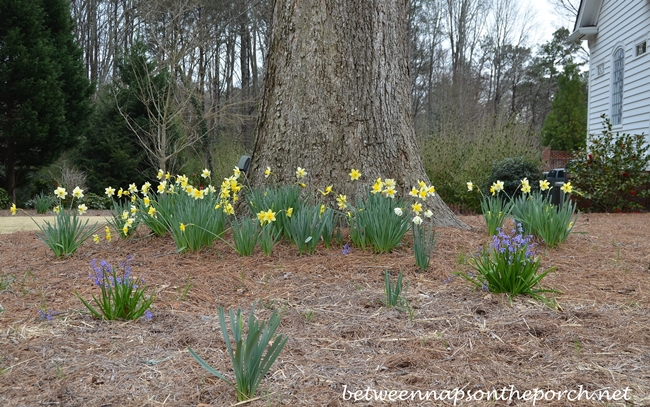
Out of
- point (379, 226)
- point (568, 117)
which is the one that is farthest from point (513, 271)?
point (568, 117)

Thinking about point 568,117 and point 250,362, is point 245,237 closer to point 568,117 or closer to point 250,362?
point 250,362

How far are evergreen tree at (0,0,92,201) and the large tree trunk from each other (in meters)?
10.0

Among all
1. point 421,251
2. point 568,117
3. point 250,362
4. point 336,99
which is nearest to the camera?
point 250,362

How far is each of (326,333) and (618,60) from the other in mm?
13219

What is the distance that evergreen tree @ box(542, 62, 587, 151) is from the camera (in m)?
23.8

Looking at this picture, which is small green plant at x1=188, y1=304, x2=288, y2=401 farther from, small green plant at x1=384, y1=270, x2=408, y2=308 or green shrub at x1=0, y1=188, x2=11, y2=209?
green shrub at x1=0, y1=188, x2=11, y2=209

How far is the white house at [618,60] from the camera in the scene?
11.2m

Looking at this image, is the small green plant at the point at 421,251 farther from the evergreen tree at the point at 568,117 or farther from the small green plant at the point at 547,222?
the evergreen tree at the point at 568,117

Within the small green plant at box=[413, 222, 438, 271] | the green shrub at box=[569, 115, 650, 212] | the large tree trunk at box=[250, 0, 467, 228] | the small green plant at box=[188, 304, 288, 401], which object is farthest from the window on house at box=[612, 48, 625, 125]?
the small green plant at box=[188, 304, 288, 401]

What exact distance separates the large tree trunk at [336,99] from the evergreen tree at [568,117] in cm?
2159

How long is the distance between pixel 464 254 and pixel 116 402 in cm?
257

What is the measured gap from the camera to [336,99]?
4.33 m

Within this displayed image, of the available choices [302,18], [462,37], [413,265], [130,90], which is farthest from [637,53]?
[462,37]

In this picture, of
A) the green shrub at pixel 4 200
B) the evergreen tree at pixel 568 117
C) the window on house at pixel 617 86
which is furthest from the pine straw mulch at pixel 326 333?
the evergreen tree at pixel 568 117
